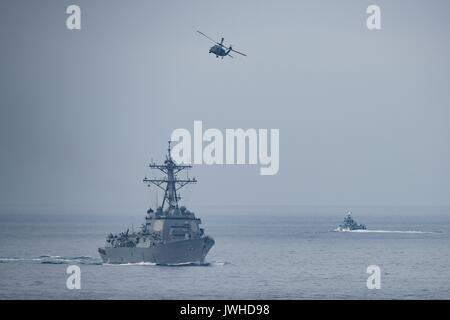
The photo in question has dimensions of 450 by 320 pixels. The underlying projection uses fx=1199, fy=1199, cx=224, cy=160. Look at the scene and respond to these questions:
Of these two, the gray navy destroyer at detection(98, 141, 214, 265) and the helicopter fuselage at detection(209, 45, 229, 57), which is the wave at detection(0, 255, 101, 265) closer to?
the gray navy destroyer at detection(98, 141, 214, 265)

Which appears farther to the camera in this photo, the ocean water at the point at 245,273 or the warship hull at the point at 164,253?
the warship hull at the point at 164,253

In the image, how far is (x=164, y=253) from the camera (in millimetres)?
73625

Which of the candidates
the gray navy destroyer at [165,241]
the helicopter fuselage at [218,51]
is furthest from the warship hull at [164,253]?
the helicopter fuselage at [218,51]

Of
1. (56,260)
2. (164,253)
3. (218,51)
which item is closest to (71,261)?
(56,260)

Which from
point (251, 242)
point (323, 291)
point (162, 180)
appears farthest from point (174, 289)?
point (251, 242)

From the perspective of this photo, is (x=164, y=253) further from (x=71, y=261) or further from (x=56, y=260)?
(x=56, y=260)

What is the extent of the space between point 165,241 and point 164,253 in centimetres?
74

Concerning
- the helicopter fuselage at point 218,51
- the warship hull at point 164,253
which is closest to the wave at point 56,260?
the warship hull at point 164,253

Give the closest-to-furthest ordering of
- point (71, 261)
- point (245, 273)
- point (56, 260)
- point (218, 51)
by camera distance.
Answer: point (218, 51) < point (245, 273) < point (71, 261) < point (56, 260)

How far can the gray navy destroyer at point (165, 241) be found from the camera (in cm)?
7356

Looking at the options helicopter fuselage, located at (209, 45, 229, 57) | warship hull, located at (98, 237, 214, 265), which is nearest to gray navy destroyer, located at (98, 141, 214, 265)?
warship hull, located at (98, 237, 214, 265)

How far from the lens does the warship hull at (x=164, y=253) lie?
73625 mm

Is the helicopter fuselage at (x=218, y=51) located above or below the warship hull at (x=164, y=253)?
above

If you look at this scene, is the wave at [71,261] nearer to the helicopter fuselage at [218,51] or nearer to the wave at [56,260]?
the wave at [56,260]
